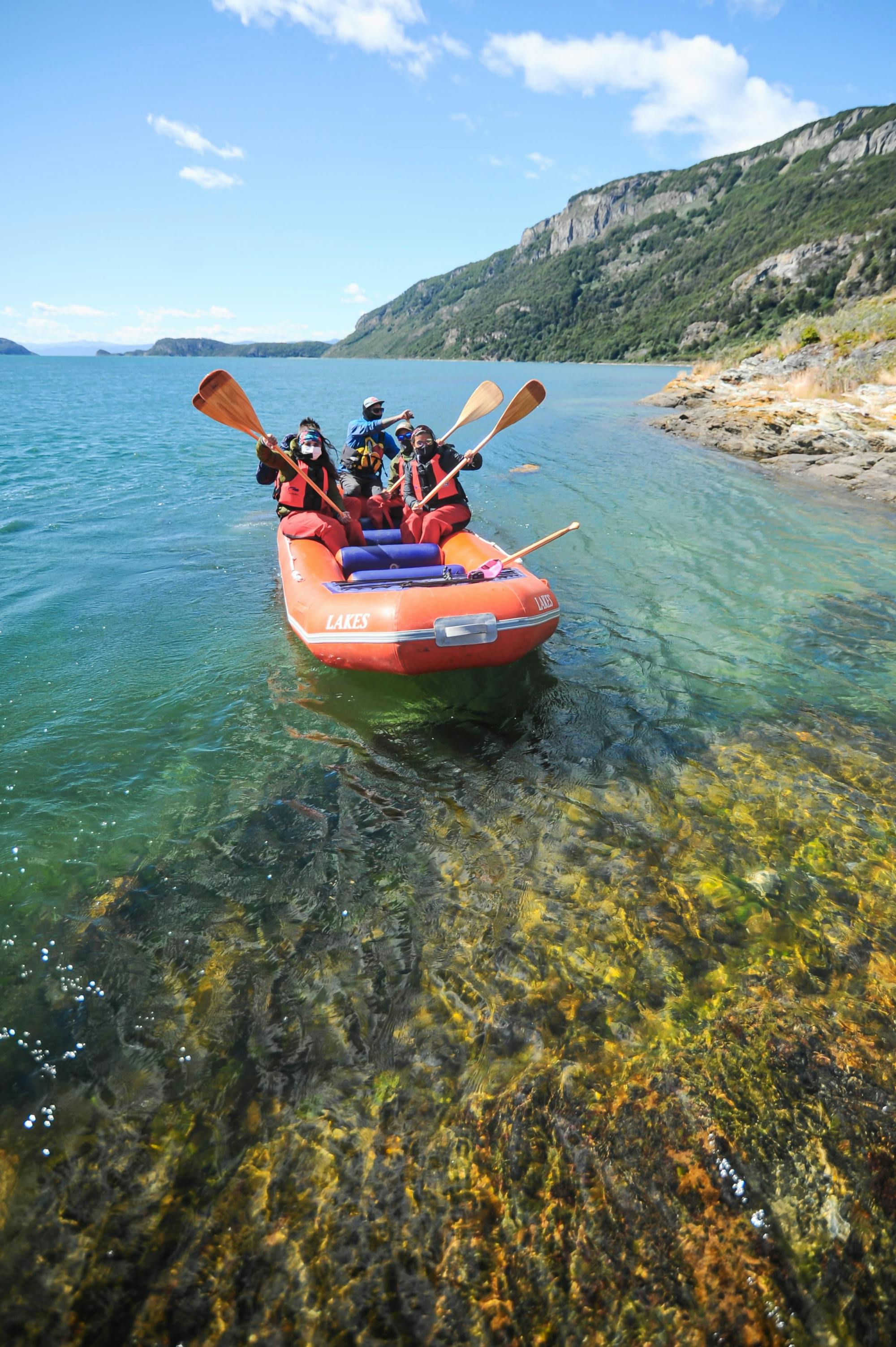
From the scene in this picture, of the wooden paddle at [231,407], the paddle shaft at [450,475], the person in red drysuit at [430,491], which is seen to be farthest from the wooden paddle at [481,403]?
the wooden paddle at [231,407]

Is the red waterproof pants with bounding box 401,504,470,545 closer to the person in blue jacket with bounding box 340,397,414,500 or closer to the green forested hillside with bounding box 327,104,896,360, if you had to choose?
the person in blue jacket with bounding box 340,397,414,500

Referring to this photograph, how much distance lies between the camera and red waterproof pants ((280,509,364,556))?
7.41 m

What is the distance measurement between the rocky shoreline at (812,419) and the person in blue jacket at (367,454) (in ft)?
34.8

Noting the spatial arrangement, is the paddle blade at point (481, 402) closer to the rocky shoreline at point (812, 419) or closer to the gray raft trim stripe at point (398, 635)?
the gray raft trim stripe at point (398, 635)

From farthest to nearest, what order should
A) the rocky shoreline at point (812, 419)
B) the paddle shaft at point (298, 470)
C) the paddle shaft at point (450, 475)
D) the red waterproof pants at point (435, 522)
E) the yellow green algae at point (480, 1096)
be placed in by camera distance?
the rocky shoreline at point (812, 419), the red waterproof pants at point (435, 522), the paddle shaft at point (450, 475), the paddle shaft at point (298, 470), the yellow green algae at point (480, 1096)

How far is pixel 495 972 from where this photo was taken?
10.7ft

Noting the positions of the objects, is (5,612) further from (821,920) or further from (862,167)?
(862,167)

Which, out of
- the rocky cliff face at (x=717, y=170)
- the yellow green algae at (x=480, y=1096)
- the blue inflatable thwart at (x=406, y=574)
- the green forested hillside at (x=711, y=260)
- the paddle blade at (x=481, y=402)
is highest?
the rocky cliff face at (x=717, y=170)

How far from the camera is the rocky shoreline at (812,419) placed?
14.7 m

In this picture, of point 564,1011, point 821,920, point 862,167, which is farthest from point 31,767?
point 862,167

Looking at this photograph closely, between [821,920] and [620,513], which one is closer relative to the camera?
[821,920]

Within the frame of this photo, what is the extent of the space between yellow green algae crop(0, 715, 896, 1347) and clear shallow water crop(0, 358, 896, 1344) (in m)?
0.01

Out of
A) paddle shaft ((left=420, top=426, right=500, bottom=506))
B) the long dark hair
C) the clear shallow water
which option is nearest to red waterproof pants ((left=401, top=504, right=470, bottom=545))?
paddle shaft ((left=420, top=426, right=500, bottom=506))

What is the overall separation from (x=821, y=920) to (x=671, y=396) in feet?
112
